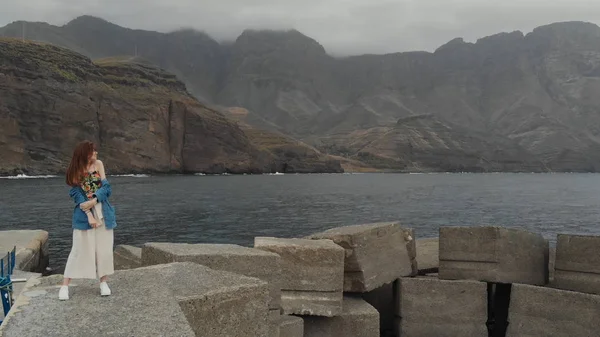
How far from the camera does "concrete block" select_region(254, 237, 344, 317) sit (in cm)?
840

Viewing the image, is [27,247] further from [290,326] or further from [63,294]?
[63,294]

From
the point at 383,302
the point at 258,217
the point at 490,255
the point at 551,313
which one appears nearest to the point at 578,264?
the point at 551,313

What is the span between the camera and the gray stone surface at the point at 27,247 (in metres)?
13.9

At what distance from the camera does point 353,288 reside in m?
9.39

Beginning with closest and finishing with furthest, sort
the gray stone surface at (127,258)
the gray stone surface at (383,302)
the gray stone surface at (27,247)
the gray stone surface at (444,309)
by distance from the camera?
the gray stone surface at (444,309) < the gray stone surface at (383,302) < the gray stone surface at (127,258) < the gray stone surface at (27,247)

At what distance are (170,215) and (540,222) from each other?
1273 inches

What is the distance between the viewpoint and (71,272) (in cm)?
573

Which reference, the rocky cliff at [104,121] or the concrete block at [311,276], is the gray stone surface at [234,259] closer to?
the concrete block at [311,276]

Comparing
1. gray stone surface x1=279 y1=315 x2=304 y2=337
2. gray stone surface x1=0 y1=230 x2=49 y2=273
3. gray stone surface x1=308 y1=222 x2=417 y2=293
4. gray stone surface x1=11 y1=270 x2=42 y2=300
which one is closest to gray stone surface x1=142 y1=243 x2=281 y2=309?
gray stone surface x1=279 y1=315 x2=304 y2=337

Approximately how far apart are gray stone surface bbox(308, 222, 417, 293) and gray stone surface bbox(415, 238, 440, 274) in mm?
1176

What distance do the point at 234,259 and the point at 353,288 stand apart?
2.90m

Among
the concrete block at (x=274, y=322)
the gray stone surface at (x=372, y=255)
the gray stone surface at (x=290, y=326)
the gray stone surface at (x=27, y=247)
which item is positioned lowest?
the gray stone surface at (x=27, y=247)

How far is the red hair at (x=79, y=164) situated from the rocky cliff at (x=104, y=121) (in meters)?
138

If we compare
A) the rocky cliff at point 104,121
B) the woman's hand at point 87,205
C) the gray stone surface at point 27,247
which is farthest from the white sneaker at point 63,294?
the rocky cliff at point 104,121
